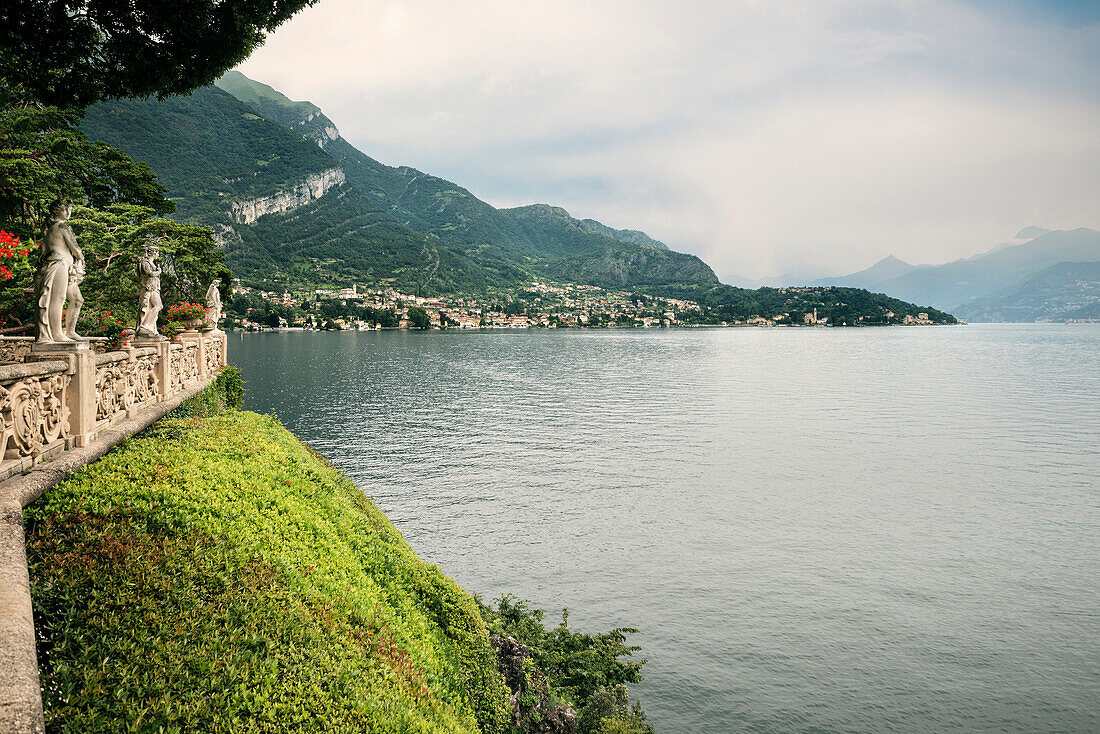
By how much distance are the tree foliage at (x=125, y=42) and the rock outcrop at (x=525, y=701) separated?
12.1m

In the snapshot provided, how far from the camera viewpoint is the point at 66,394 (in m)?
7.26

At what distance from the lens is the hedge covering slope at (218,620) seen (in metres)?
4.59

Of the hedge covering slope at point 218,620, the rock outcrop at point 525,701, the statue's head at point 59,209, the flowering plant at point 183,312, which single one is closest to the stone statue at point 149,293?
the statue's head at point 59,209

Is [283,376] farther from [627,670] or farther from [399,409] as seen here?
[627,670]

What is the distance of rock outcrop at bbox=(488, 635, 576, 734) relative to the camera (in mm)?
9562

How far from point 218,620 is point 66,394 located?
4069 mm

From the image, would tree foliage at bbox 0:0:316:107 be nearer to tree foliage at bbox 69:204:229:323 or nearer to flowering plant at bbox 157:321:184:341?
flowering plant at bbox 157:321:184:341

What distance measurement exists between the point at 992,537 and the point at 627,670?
1615 centimetres

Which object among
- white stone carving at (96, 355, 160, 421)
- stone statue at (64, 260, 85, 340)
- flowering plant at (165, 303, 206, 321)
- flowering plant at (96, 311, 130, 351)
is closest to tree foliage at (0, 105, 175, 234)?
flowering plant at (96, 311, 130, 351)

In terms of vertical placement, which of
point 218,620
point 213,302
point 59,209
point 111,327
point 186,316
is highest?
point 59,209

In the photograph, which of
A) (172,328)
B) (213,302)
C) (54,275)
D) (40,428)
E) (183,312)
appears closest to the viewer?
(40,428)

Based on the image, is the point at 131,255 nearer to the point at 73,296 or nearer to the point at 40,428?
the point at 73,296

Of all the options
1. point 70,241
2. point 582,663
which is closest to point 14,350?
point 70,241

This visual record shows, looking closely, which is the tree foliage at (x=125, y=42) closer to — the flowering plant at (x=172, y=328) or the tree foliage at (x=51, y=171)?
the flowering plant at (x=172, y=328)
